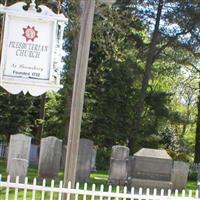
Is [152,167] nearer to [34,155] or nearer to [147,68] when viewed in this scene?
[34,155]

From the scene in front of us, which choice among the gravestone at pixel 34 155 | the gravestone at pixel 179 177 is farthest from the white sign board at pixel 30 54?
the gravestone at pixel 34 155

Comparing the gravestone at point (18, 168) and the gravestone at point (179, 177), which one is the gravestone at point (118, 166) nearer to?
the gravestone at point (179, 177)

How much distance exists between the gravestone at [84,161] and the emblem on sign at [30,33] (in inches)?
379

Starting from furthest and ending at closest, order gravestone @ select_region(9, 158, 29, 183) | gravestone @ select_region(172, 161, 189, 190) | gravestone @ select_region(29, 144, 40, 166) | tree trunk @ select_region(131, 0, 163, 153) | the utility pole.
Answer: tree trunk @ select_region(131, 0, 163, 153) → gravestone @ select_region(29, 144, 40, 166) → gravestone @ select_region(172, 161, 189, 190) → gravestone @ select_region(9, 158, 29, 183) → the utility pole

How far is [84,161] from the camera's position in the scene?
17.0 meters

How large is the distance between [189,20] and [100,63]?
5989 mm

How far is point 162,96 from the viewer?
35.0 m

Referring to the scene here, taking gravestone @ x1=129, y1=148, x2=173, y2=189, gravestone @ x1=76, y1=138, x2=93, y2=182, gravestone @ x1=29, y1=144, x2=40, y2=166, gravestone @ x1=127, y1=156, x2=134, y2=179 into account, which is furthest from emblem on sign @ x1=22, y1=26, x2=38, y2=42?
gravestone @ x1=29, y1=144, x2=40, y2=166

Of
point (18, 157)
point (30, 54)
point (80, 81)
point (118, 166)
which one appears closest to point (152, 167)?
point (118, 166)

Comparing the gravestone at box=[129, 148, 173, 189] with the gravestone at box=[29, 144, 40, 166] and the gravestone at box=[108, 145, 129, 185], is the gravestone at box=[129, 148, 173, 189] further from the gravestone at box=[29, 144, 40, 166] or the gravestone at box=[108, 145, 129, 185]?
the gravestone at box=[29, 144, 40, 166]

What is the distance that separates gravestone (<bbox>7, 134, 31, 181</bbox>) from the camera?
15.0m

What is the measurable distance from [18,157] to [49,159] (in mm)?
1529

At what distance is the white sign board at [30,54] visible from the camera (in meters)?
7.58

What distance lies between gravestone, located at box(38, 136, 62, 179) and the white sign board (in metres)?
9.10
